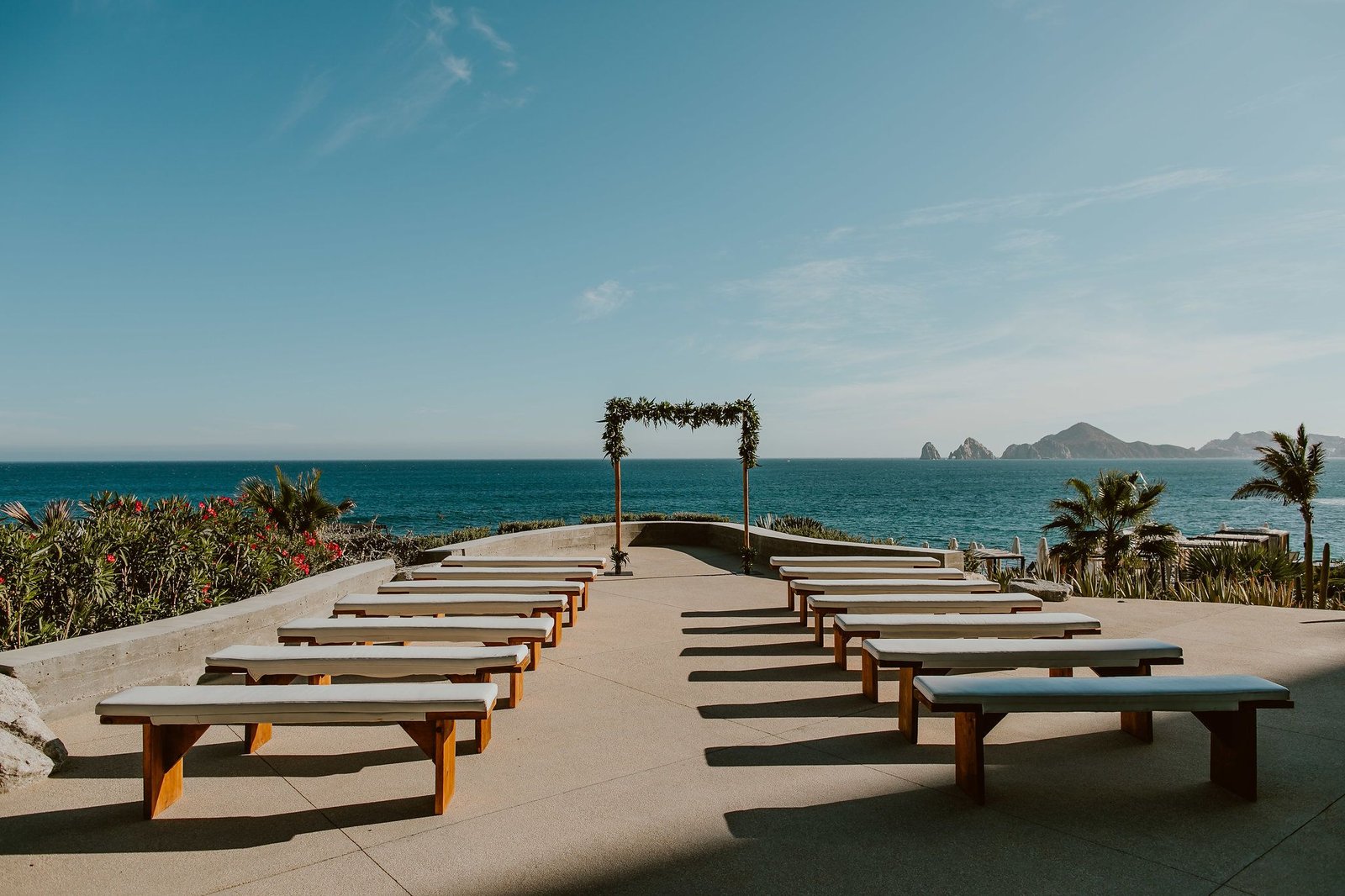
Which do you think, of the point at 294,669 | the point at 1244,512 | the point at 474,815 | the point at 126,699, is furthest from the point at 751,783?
the point at 1244,512

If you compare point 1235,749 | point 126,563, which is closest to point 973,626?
point 1235,749

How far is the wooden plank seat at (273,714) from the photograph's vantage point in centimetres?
345

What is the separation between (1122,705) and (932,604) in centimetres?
286

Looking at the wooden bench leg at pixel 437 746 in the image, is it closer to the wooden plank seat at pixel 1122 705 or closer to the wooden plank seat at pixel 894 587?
the wooden plank seat at pixel 1122 705

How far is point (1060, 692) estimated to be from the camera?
12.4 feet

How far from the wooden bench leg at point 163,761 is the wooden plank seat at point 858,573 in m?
5.66

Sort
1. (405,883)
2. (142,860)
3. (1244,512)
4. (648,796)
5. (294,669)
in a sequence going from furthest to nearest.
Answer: (1244,512) < (294,669) < (648,796) < (142,860) < (405,883)

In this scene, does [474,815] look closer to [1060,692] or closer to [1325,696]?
[1060,692]

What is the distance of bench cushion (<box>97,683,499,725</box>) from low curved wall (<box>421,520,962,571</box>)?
7.44m

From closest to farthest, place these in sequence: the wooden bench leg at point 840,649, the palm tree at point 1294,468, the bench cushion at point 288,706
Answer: the bench cushion at point 288,706, the wooden bench leg at point 840,649, the palm tree at point 1294,468

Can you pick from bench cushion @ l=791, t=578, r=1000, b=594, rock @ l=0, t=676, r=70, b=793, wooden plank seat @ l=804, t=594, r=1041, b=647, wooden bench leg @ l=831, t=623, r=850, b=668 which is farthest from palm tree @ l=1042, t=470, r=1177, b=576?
rock @ l=0, t=676, r=70, b=793

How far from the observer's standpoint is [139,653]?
514 centimetres

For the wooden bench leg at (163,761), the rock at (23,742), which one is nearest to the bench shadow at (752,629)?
the wooden bench leg at (163,761)

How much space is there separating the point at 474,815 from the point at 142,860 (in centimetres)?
133
